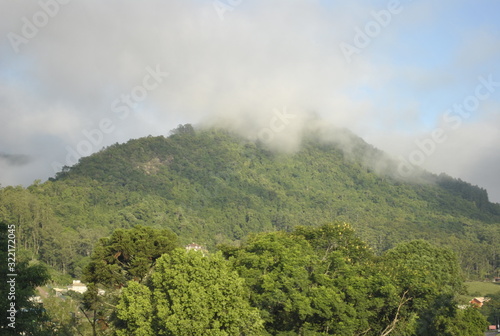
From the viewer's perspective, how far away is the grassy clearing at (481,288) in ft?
268

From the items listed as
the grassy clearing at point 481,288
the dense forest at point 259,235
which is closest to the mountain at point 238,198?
the dense forest at point 259,235

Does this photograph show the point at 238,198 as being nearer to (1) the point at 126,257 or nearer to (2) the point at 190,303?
(1) the point at 126,257

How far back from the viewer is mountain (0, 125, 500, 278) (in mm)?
86812

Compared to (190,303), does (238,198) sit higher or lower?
higher

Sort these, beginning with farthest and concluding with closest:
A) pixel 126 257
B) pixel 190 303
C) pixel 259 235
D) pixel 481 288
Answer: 1. pixel 481 288
2. pixel 259 235
3. pixel 126 257
4. pixel 190 303

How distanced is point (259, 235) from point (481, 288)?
66.2 metres

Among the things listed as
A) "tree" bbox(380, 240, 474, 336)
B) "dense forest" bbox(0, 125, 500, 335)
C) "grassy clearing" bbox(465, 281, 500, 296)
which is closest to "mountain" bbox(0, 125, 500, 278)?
"dense forest" bbox(0, 125, 500, 335)

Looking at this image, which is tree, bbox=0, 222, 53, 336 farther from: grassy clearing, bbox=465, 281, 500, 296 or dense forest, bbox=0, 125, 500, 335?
grassy clearing, bbox=465, 281, 500, 296

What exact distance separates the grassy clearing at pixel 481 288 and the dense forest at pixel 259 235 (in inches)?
265

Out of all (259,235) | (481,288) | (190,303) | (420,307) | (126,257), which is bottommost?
(420,307)

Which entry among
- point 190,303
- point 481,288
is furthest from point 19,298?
point 481,288

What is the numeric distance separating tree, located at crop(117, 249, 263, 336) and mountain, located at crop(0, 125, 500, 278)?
5199 centimetres

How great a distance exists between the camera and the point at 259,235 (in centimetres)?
3550

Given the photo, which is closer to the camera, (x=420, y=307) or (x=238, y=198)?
(x=420, y=307)
